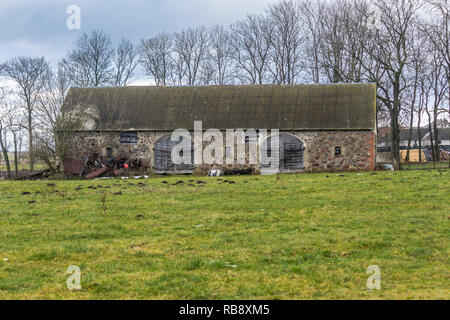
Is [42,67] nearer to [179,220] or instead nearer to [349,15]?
[349,15]

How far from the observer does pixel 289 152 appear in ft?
96.0

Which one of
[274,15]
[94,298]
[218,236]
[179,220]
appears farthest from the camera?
[274,15]

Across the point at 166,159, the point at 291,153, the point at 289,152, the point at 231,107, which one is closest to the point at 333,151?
the point at 291,153

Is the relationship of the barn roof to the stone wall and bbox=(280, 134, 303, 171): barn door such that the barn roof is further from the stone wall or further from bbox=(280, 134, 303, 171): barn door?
bbox=(280, 134, 303, 171): barn door

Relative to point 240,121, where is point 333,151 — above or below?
below

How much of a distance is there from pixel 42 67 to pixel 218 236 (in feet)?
112

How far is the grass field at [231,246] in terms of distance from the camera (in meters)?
6.02

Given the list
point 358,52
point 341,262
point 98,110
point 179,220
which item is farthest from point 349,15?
point 341,262

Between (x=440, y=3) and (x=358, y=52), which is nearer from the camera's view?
(x=440, y=3)

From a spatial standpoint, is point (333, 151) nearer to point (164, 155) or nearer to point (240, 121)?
point (240, 121)

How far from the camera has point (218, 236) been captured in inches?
→ 357

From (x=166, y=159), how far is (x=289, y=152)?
7.77 m

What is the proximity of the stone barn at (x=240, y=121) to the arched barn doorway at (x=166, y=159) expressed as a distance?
0.06 m

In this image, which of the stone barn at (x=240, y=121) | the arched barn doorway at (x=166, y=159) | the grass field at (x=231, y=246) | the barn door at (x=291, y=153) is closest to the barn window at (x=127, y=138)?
the stone barn at (x=240, y=121)
